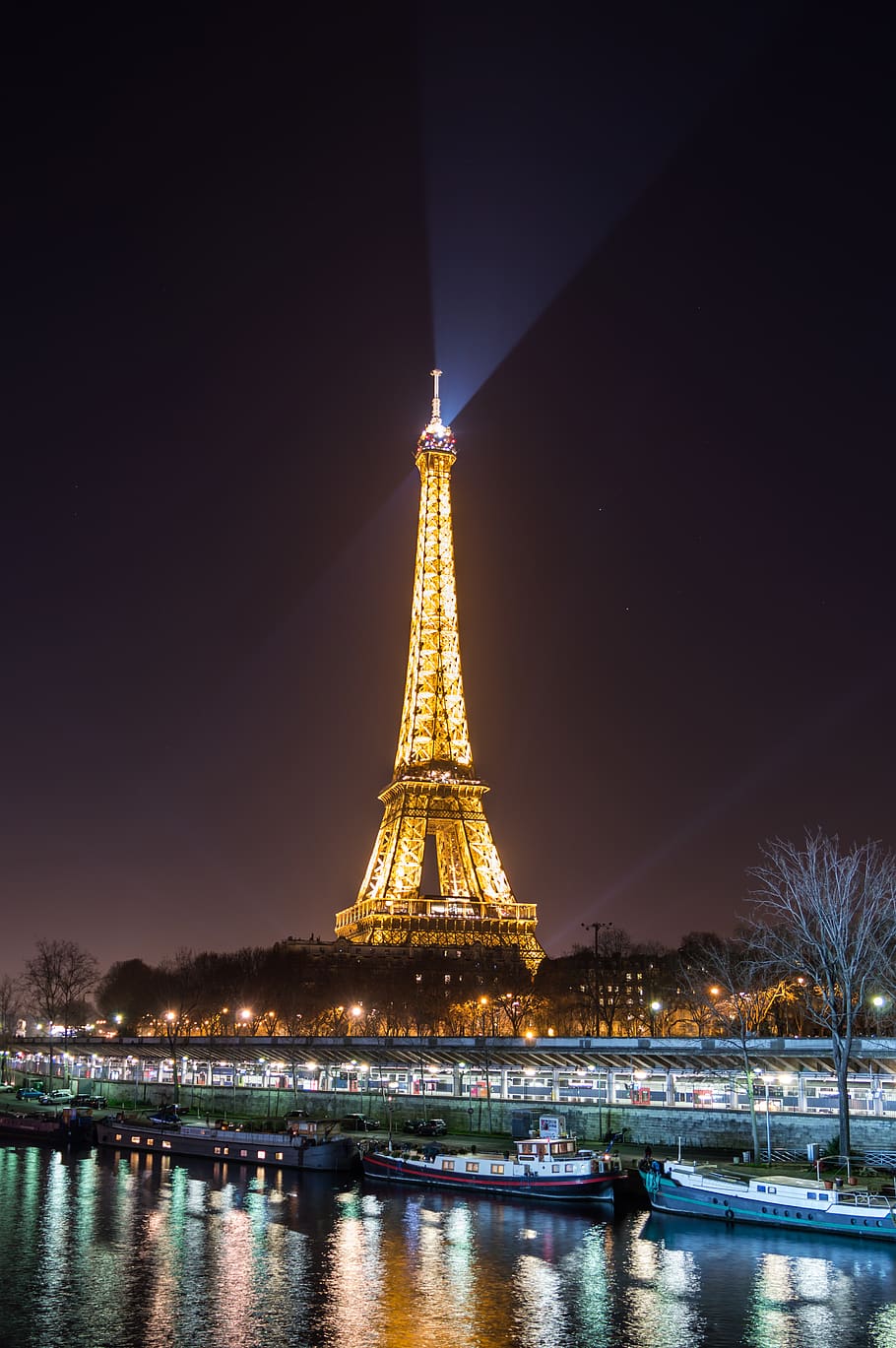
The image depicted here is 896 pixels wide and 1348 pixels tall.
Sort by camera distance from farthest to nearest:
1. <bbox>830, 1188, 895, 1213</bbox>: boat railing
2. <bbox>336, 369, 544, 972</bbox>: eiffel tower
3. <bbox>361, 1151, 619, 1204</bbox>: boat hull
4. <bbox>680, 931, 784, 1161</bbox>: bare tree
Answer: <bbox>336, 369, 544, 972</bbox>: eiffel tower → <bbox>680, 931, 784, 1161</bbox>: bare tree → <bbox>361, 1151, 619, 1204</bbox>: boat hull → <bbox>830, 1188, 895, 1213</bbox>: boat railing

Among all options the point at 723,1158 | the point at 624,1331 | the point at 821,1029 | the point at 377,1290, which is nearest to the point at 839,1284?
the point at 624,1331

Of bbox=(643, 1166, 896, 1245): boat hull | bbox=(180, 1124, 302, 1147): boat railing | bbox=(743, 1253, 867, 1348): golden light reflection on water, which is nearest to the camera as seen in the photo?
bbox=(743, 1253, 867, 1348): golden light reflection on water

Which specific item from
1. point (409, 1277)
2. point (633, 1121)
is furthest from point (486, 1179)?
point (409, 1277)

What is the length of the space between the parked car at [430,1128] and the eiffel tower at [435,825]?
2610 inches

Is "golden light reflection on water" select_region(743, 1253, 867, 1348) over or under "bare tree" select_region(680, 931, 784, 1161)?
under

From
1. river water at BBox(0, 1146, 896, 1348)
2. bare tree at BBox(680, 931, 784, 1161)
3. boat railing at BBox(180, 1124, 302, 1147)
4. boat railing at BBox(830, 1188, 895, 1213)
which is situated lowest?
river water at BBox(0, 1146, 896, 1348)

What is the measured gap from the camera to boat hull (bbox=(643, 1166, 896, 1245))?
53.7 metres

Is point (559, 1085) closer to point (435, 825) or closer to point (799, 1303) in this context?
point (799, 1303)

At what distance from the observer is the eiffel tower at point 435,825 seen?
154 meters

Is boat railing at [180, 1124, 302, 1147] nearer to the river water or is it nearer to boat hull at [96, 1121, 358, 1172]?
boat hull at [96, 1121, 358, 1172]

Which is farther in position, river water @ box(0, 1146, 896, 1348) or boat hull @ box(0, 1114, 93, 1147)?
boat hull @ box(0, 1114, 93, 1147)

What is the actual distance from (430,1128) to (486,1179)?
56.8 feet

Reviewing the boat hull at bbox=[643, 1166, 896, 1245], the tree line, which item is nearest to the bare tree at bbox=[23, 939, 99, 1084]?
the tree line

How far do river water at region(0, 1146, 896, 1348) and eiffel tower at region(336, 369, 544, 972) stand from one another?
86.7 m
